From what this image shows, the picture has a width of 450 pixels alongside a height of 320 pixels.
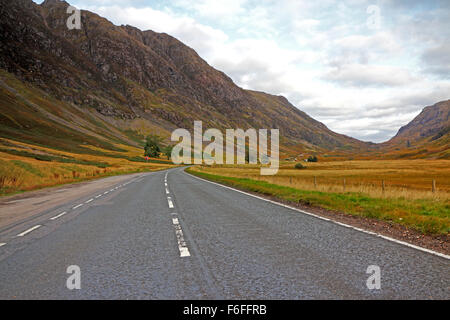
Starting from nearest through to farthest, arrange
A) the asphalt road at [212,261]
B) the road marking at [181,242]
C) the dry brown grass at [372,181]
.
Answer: the asphalt road at [212,261] < the road marking at [181,242] < the dry brown grass at [372,181]

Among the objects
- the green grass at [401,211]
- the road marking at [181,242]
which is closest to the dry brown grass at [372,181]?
the green grass at [401,211]

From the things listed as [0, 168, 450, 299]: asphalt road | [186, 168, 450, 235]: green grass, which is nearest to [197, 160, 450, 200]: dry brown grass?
[186, 168, 450, 235]: green grass

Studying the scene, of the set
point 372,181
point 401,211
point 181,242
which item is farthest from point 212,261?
point 372,181

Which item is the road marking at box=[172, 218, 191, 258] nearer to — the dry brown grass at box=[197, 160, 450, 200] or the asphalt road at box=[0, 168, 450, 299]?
the asphalt road at box=[0, 168, 450, 299]

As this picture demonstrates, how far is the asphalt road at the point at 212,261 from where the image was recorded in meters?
3.87

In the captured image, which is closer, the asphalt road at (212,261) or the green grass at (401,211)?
the asphalt road at (212,261)

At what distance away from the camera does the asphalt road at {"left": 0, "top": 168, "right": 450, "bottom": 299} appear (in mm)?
3867

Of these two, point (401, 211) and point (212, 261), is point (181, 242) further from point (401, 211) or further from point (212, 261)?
point (401, 211)

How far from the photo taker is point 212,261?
16.5 feet

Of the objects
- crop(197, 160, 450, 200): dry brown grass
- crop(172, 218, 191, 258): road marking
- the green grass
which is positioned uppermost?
the green grass

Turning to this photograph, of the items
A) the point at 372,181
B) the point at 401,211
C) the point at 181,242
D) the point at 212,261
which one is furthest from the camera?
the point at 372,181

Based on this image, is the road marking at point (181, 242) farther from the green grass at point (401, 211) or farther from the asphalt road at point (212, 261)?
the green grass at point (401, 211)

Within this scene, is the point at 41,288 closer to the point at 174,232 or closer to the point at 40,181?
the point at 174,232
